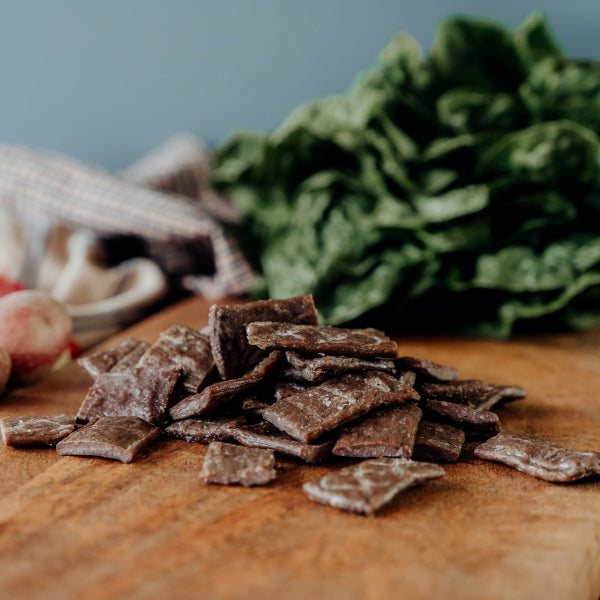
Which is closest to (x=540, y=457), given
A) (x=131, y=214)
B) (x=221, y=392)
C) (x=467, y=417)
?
(x=467, y=417)

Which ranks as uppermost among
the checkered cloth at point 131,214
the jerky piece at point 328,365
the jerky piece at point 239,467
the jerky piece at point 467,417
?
the checkered cloth at point 131,214

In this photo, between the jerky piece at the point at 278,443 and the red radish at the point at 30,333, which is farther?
the red radish at the point at 30,333

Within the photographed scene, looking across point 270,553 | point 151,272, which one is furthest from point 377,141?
point 270,553

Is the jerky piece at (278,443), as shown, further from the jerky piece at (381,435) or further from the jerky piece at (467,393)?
A: the jerky piece at (467,393)

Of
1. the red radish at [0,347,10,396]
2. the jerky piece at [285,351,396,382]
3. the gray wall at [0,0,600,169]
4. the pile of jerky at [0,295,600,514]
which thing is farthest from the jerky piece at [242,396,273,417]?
the gray wall at [0,0,600,169]

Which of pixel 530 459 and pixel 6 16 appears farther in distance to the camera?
pixel 6 16

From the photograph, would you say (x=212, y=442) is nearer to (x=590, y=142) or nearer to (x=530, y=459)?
(x=530, y=459)

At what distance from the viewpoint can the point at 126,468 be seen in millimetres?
1479

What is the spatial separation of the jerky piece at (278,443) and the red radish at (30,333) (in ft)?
2.44

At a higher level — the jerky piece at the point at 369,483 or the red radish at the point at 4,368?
the red radish at the point at 4,368

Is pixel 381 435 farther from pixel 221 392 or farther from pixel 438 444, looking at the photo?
pixel 221 392

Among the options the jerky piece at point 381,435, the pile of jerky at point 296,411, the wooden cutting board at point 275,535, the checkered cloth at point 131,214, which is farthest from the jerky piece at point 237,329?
the checkered cloth at point 131,214

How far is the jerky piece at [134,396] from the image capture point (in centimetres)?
167

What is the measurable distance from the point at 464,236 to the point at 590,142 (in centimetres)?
56
